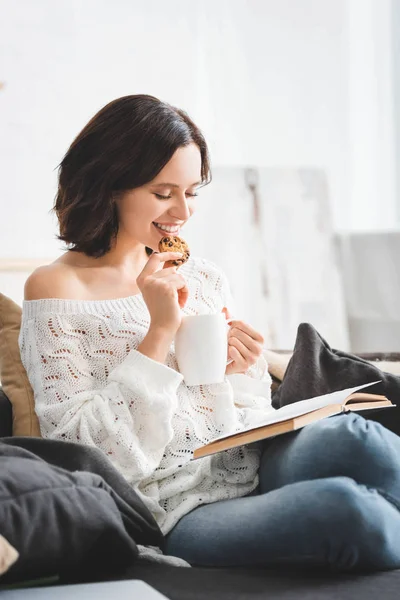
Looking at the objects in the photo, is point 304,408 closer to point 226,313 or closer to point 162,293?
point 162,293

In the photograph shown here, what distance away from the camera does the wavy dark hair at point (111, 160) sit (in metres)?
1.72

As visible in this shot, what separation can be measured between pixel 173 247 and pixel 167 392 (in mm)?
327

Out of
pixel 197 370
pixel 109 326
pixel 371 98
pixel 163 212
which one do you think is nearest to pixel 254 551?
→ pixel 197 370

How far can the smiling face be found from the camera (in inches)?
67.9

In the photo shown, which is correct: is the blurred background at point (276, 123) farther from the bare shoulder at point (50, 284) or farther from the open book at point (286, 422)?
the open book at point (286, 422)

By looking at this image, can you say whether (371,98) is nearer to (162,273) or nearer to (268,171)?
(268,171)

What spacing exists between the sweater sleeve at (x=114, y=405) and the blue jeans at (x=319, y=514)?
14cm

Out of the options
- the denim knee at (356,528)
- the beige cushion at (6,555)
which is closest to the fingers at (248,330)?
the denim knee at (356,528)

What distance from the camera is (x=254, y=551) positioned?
4.32ft

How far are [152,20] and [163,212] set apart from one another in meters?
2.13

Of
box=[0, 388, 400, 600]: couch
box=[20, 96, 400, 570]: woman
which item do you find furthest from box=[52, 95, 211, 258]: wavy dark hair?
box=[0, 388, 400, 600]: couch

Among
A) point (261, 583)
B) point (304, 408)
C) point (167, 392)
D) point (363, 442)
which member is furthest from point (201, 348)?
point (261, 583)

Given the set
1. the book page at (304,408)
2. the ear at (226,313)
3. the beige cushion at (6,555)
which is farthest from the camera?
the ear at (226,313)

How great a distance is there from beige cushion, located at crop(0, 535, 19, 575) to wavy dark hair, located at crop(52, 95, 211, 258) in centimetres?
80
